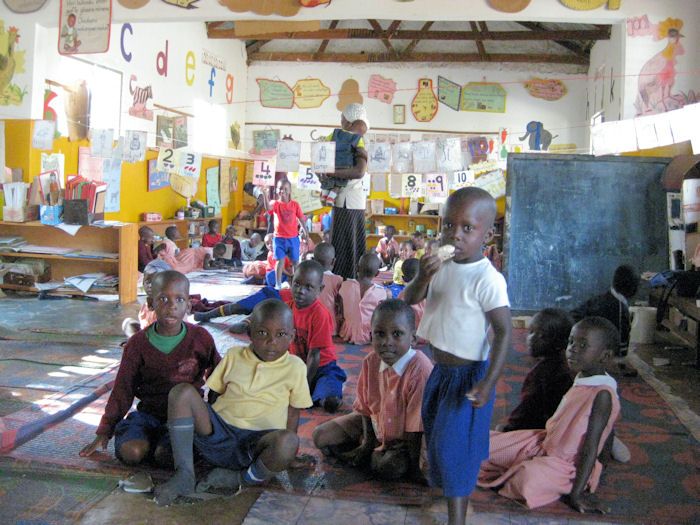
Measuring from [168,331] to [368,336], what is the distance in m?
2.39

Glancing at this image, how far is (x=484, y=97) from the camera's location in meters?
12.7

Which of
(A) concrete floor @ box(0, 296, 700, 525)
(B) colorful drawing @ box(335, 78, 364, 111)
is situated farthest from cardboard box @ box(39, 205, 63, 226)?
(B) colorful drawing @ box(335, 78, 364, 111)

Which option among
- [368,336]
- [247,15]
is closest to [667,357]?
[368,336]

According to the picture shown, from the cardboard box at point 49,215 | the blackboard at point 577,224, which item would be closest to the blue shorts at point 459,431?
the blackboard at point 577,224

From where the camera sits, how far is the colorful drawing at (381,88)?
12.9 m

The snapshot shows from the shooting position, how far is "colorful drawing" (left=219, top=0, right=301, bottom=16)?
21.4 ft

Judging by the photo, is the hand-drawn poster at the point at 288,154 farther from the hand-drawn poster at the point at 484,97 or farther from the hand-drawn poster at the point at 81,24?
the hand-drawn poster at the point at 484,97

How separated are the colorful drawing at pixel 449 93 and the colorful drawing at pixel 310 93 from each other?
2350mm

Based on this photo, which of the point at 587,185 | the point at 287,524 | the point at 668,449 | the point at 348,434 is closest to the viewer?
the point at 287,524

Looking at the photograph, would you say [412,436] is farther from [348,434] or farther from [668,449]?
[668,449]

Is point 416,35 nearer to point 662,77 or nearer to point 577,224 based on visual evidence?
point 662,77

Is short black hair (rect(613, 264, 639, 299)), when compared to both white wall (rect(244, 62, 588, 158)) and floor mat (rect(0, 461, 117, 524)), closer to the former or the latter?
floor mat (rect(0, 461, 117, 524))

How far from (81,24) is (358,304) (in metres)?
4.37

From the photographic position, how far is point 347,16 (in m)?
6.49
